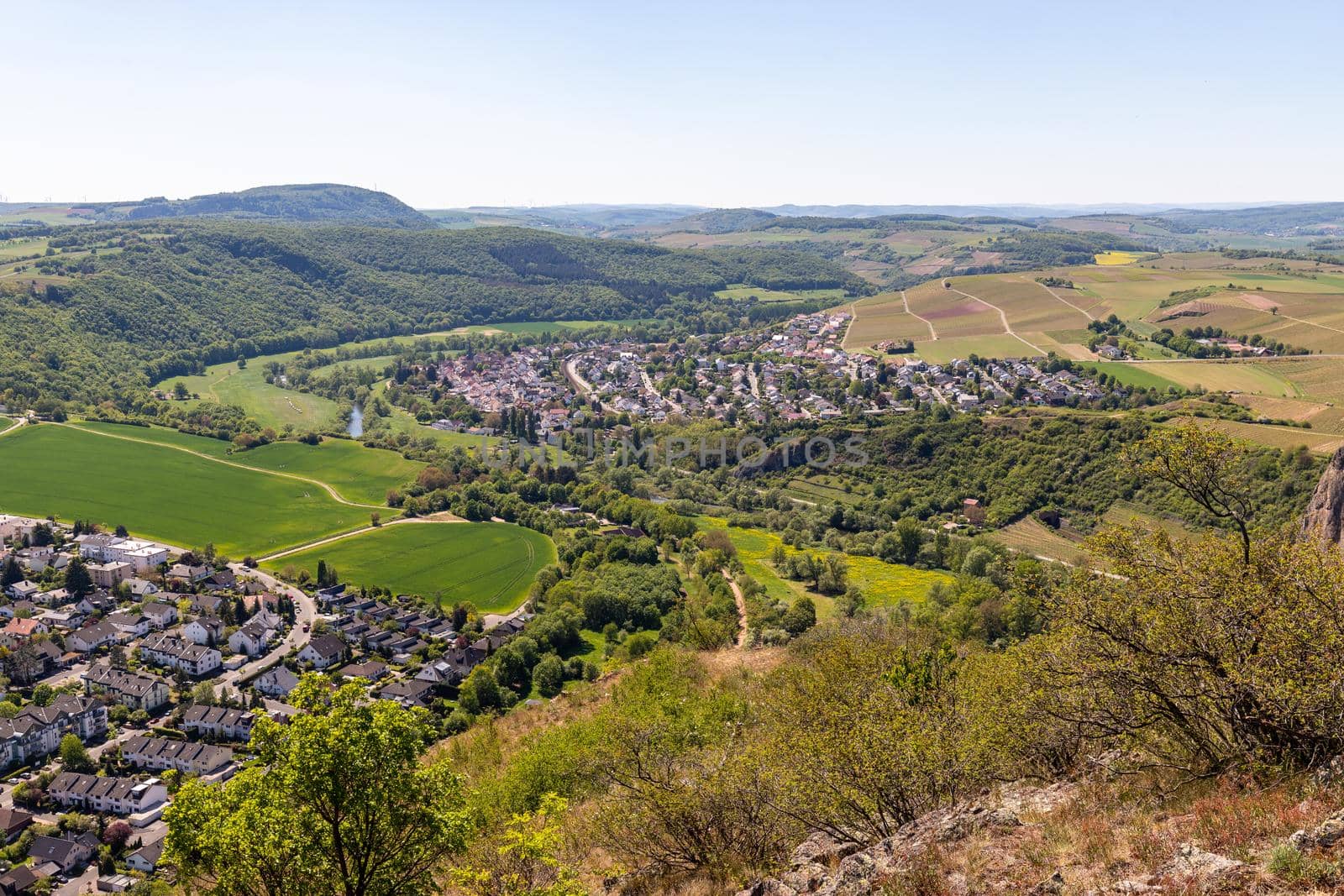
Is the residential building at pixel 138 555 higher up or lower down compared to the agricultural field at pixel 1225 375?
lower down

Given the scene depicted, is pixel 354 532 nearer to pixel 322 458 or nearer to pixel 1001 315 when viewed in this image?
pixel 322 458

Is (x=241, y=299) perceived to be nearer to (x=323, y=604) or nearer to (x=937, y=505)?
(x=323, y=604)

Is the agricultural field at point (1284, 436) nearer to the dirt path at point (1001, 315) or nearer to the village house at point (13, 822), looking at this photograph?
the dirt path at point (1001, 315)

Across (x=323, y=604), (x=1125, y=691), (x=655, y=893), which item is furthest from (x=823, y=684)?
(x=323, y=604)

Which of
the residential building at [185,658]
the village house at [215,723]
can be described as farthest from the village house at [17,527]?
the village house at [215,723]

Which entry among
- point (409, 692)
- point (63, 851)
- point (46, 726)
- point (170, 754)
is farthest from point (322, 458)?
point (63, 851)

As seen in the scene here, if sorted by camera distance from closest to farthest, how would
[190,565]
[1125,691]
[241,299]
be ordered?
1. [1125,691]
2. [190,565]
3. [241,299]

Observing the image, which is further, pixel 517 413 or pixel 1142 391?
pixel 517 413
